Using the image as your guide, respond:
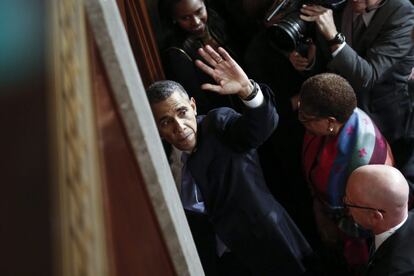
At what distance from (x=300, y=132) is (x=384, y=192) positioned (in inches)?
27.6

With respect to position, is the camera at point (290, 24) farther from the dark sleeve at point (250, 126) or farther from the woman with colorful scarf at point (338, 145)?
the dark sleeve at point (250, 126)

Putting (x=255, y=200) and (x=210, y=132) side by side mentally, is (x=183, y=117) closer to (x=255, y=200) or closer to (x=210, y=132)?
(x=210, y=132)

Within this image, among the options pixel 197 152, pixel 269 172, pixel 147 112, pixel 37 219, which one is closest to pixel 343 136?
pixel 197 152

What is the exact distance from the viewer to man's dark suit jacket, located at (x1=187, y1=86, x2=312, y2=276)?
4.56 feet

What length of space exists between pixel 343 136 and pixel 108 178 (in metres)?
1.13

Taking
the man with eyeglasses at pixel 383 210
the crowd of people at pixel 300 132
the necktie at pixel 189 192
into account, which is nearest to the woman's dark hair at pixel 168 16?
the crowd of people at pixel 300 132

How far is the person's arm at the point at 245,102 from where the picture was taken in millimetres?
1311

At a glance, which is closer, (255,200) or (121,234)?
(121,234)

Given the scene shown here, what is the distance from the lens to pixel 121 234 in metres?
0.47

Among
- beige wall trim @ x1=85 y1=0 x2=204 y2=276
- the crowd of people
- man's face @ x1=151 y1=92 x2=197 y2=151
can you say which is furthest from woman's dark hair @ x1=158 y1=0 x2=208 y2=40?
beige wall trim @ x1=85 y1=0 x2=204 y2=276

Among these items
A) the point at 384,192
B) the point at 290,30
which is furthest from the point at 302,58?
the point at 384,192

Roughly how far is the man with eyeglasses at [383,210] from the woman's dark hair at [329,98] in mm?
258

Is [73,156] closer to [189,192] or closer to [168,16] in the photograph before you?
[189,192]

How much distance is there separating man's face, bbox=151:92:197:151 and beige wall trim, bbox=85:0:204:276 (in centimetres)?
74
